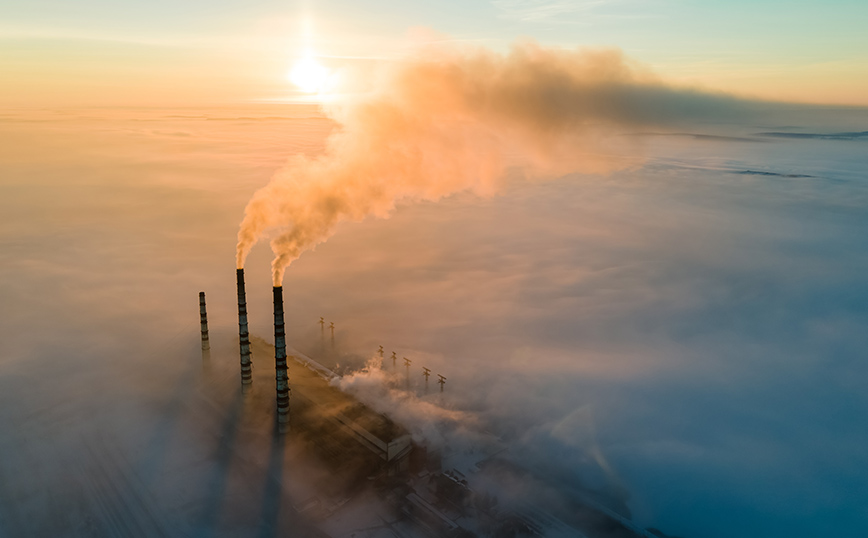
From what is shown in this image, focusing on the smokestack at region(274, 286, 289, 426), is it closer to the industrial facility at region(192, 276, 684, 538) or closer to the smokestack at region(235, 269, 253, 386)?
the industrial facility at region(192, 276, 684, 538)

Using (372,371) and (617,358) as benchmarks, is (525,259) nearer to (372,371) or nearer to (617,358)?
(617,358)

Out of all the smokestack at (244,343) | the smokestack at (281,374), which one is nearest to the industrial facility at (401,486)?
the smokestack at (281,374)

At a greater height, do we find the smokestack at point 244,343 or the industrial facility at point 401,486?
the smokestack at point 244,343

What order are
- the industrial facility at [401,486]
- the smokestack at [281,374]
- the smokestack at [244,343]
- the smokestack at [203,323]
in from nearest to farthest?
1. the industrial facility at [401,486]
2. the smokestack at [281,374]
3. the smokestack at [244,343]
4. the smokestack at [203,323]

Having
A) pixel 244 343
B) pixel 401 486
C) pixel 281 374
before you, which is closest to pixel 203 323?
pixel 244 343

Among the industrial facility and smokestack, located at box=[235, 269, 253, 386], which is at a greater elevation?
smokestack, located at box=[235, 269, 253, 386]

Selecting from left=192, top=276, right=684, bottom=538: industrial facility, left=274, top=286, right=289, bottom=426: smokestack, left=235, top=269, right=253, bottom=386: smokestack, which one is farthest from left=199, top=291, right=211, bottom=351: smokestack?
left=274, top=286, right=289, bottom=426: smokestack

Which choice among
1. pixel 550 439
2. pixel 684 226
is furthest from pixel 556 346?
pixel 684 226

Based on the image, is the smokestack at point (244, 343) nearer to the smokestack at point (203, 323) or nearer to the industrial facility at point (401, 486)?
the industrial facility at point (401, 486)

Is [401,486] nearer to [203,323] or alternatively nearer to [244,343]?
[244,343]

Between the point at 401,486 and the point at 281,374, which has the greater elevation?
the point at 281,374

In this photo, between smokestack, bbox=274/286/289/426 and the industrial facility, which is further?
smokestack, bbox=274/286/289/426

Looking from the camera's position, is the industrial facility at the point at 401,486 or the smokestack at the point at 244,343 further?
the smokestack at the point at 244,343
